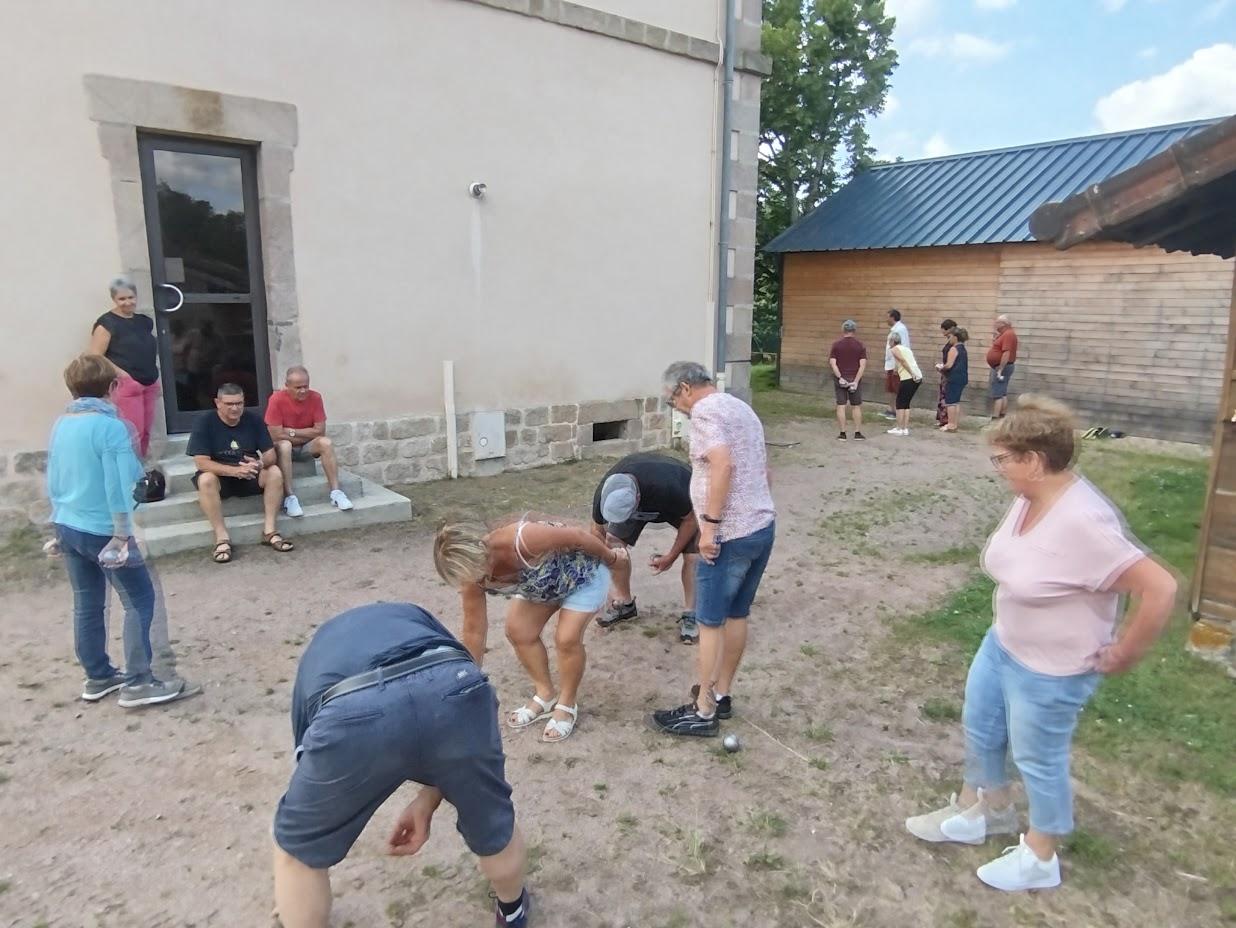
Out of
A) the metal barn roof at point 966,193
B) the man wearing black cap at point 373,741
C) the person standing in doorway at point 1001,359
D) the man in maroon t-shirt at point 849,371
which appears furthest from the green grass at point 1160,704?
the metal barn roof at point 966,193

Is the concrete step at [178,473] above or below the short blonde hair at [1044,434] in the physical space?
below

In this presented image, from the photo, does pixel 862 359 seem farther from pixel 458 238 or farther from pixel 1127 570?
pixel 1127 570

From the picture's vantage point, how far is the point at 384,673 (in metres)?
1.95

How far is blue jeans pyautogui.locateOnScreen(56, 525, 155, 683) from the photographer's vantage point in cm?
363

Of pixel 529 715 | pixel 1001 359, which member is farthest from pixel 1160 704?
pixel 1001 359

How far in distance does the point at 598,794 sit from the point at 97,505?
8.06 feet

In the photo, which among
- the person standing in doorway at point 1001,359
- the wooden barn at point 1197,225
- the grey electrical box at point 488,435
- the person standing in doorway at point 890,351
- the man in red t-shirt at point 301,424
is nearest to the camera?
the wooden barn at point 1197,225

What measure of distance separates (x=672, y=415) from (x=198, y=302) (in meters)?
5.30

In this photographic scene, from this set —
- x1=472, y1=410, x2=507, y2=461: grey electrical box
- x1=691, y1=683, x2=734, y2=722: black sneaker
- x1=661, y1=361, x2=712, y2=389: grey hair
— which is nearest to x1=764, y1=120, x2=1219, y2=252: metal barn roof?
x1=472, y1=410, x2=507, y2=461: grey electrical box

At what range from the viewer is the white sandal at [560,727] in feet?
11.9

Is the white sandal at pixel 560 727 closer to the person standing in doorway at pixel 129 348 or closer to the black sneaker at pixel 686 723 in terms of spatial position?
the black sneaker at pixel 686 723

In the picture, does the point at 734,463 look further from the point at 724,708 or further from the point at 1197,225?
the point at 1197,225

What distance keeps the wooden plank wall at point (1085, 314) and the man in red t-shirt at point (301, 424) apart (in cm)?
1055

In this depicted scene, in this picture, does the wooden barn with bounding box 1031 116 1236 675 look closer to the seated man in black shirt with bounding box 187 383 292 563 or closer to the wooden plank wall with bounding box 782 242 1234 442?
the seated man in black shirt with bounding box 187 383 292 563
